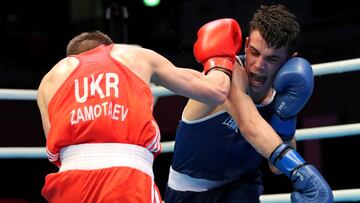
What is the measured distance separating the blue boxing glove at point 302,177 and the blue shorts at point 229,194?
24 centimetres

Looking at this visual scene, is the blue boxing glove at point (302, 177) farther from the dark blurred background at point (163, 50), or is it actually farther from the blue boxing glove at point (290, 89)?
the dark blurred background at point (163, 50)

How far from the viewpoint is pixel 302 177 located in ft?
7.64

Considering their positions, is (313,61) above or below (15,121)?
above

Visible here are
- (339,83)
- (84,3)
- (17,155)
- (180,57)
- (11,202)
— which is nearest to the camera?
(17,155)

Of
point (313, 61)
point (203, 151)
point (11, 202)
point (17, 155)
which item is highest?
point (203, 151)

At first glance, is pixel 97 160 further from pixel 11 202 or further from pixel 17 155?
pixel 11 202

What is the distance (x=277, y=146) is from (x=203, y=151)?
1.06ft

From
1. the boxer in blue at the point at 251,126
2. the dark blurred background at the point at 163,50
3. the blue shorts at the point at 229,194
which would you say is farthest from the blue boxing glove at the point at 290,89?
the dark blurred background at the point at 163,50

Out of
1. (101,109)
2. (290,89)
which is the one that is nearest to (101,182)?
(101,109)

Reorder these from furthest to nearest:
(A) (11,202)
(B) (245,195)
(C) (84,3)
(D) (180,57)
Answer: (C) (84,3)
(D) (180,57)
(A) (11,202)
(B) (245,195)

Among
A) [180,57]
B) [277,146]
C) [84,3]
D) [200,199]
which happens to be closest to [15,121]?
[180,57]

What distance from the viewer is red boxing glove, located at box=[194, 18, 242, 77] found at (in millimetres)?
2365

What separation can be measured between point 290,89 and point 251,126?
189mm

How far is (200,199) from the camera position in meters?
2.67
